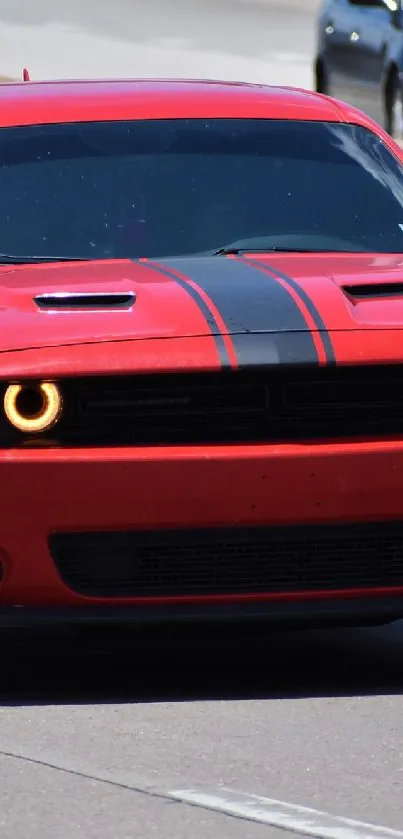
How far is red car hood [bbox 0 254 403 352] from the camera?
18.4 ft

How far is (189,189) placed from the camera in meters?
6.77

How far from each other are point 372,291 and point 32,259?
3.31 ft

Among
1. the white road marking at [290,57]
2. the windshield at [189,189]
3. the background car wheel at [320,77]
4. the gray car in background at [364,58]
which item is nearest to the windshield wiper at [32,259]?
the windshield at [189,189]

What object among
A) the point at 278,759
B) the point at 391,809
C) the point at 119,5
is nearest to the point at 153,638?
the point at 278,759

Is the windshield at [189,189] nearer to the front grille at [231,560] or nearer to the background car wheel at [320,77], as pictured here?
the front grille at [231,560]

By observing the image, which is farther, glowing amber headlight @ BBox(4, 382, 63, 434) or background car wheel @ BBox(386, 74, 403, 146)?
background car wheel @ BBox(386, 74, 403, 146)

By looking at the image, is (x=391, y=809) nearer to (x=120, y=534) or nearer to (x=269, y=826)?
(x=269, y=826)

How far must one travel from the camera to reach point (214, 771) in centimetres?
500

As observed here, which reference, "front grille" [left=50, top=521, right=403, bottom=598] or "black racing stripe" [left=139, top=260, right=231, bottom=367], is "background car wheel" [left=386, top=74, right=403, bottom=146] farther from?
"front grille" [left=50, top=521, right=403, bottom=598]

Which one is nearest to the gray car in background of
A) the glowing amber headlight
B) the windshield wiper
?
the windshield wiper

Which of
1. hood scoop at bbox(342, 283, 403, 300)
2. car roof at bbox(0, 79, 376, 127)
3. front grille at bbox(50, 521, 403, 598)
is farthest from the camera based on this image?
car roof at bbox(0, 79, 376, 127)

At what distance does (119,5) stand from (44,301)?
27.1m

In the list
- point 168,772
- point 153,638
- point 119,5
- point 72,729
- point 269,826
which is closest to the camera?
point 269,826

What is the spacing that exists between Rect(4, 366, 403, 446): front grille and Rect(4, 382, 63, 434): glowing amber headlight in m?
0.03
